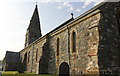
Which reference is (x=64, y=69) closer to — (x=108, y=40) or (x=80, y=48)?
(x=80, y=48)

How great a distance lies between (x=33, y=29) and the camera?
34.7 meters

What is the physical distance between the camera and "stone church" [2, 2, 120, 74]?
947cm

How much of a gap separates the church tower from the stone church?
16838 mm

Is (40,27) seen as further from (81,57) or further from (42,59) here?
(81,57)

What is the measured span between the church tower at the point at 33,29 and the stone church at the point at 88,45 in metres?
16.8

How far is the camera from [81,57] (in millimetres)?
11922

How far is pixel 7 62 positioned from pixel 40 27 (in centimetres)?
1389

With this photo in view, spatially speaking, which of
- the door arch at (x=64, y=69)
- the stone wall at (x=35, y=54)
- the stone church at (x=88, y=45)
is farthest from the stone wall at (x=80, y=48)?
the stone wall at (x=35, y=54)

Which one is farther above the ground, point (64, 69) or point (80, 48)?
point (80, 48)

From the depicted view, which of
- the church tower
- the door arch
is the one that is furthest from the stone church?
the church tower

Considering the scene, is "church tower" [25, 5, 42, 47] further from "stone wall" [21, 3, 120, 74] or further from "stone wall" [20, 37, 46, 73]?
"stone wall" [21, 3, 120, 74]

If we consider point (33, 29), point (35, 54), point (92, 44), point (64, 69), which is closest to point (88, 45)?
point (92, 44)

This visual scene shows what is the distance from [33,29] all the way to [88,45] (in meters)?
26.5

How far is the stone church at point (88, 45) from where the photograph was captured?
9.47m
